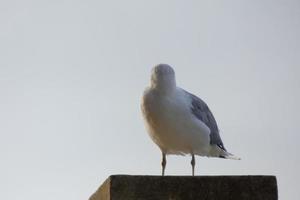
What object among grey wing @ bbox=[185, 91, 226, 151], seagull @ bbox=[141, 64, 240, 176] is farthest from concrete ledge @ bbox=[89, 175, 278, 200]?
grey wing @ bbox=[185, 91, 226, 151]

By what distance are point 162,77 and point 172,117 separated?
24.3 inches

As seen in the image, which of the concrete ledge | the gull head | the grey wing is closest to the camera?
the concrete ledge

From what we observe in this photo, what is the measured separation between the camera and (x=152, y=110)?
9.50 metres

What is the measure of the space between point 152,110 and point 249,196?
4.84 metres

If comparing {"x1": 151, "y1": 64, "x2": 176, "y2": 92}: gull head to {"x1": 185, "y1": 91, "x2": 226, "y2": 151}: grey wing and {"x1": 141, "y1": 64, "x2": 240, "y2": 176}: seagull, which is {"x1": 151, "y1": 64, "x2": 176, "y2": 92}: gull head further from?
{"x1": 185, "y1": 91, "x2": 226, "y2": 151}: grey wing

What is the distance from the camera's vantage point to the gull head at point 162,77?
31.2ft

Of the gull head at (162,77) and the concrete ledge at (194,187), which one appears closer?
the concrete ledge at (194,187)

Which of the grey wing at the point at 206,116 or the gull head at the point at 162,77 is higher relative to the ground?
the gull head at the point at 162,77

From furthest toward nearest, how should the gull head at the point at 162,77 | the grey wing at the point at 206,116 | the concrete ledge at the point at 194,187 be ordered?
the grey wing at the point at 206,116 → the gull head at the point at 162,77 → the concrete ledge at the point at 194,187

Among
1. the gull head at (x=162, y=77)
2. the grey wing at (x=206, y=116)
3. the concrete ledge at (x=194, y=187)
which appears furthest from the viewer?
the grey wing at (x=206, y=116)

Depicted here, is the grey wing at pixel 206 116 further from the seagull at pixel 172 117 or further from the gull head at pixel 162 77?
the gull head at pixel 162 77

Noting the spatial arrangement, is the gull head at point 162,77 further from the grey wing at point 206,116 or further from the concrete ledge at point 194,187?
the concrete ledge at point 194,187

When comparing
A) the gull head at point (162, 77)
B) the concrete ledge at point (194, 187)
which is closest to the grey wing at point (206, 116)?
the gull head at point (162, 77)

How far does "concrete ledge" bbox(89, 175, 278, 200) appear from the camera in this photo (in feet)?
15.2
